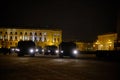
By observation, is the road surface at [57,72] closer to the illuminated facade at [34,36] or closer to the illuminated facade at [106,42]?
the illuminated facade at [106,42]

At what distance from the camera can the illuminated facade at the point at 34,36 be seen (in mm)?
139512

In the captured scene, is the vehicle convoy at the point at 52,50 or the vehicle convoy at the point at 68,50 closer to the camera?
the vehicle convoy at the point at 68,50

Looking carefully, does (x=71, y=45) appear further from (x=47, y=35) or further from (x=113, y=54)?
(x=47, y=35)

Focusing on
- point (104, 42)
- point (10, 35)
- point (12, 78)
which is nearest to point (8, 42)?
point (10, 35)

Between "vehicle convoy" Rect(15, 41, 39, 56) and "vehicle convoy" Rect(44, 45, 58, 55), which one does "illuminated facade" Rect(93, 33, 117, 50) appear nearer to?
"vehicle convoy" Rect(44, 45, 58, 55)

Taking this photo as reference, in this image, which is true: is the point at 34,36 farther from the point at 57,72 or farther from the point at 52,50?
the point at 57,72

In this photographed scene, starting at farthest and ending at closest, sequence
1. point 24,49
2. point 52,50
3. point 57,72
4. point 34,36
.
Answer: point 34,36
point 52,50
point 24,49
point 57,72

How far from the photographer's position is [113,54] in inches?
1895

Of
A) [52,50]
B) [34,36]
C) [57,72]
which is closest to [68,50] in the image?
[52,50]

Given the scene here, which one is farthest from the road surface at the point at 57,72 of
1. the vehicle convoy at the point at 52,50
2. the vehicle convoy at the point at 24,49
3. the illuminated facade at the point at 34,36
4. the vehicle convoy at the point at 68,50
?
the illuminated facade at the point at 34,36

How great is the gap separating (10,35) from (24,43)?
89.7 meters

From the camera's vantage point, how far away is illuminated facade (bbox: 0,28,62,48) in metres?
140

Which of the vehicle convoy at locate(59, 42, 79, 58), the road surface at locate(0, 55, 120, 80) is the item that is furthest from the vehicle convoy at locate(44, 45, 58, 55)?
the road surface at locate(0, 55, 120, 80)

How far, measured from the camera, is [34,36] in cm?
14412
